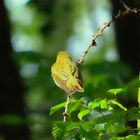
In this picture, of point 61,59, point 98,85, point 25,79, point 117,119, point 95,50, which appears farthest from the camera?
point 95,50

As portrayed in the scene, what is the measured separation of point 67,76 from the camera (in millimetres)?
2410

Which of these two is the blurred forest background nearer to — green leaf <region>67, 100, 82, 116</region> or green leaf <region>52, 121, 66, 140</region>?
green leaf <region>67, 100, 82, 116</region>

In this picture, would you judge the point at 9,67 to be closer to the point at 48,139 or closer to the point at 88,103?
Result: the point at 48,139

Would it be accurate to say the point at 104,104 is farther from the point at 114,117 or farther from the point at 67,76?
the point at 67,76

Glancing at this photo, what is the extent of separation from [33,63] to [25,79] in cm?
71

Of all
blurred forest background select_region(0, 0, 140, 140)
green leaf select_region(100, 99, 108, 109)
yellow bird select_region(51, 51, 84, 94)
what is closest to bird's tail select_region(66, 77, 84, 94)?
yellow bird select_region(51, 51, 84, 94)

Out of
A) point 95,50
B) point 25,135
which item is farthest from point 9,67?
point 95,50

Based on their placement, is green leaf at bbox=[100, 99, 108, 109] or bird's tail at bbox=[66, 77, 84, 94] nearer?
green leaf at bbox=[100, 99, 108, 109]

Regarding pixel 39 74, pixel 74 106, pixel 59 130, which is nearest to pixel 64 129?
pixel 59 130

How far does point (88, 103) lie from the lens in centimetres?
225

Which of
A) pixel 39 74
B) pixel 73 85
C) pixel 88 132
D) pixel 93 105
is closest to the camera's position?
pixel 88 132

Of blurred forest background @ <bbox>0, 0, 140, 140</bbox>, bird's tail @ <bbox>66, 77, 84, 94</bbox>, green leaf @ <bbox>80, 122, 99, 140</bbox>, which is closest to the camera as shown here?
green leaf @ <bbox>80, 122, 99, 140</bbox>

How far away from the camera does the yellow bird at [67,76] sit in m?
2.31

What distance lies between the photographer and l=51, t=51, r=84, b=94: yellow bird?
2.31 metres
